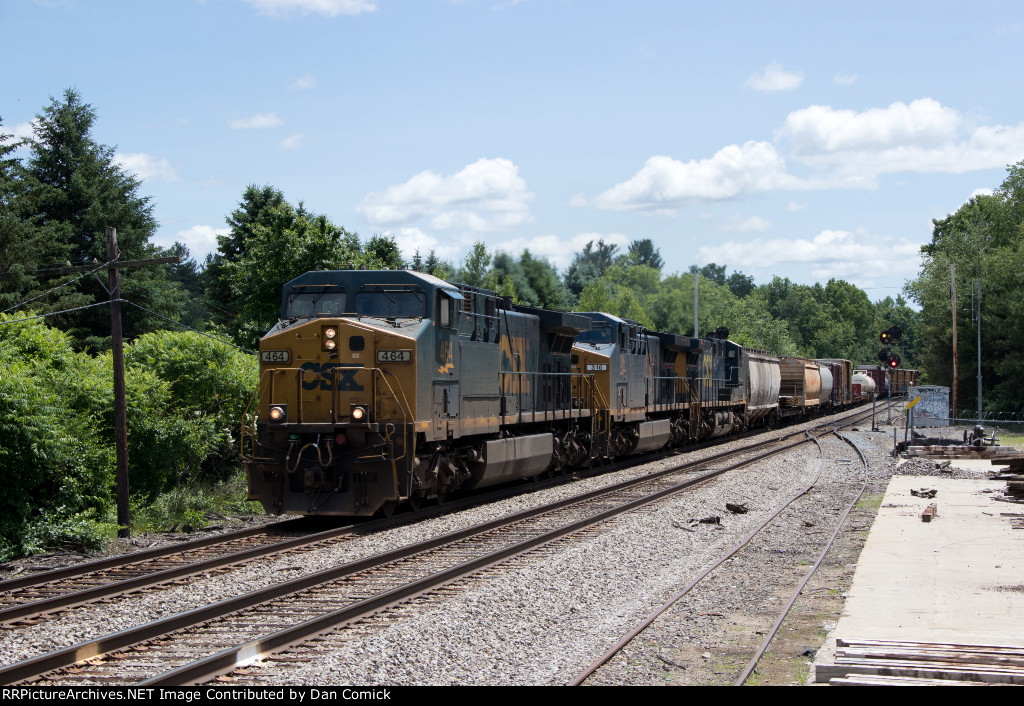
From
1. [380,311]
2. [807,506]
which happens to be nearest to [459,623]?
[380,311]

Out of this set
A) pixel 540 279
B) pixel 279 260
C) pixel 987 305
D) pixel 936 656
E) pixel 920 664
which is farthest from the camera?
pixel 540 279

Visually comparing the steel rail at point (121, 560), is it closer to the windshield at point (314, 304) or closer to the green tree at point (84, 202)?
the windshield at point (314, 304)

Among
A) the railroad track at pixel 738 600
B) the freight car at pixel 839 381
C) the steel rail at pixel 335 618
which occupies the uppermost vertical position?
the freight car at pixel 839 381

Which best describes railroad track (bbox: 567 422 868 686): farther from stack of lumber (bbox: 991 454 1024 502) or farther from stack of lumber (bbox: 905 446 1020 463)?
stack of lumber (bbox: 905 446 1020 463)

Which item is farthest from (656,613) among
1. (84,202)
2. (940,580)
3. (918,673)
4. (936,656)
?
(84,202)

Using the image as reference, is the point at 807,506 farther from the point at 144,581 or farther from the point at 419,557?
the point at 144,581

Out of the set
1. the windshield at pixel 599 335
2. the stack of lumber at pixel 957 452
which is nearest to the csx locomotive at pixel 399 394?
the windshield at pixel 599 335

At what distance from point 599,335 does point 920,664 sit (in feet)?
58.3

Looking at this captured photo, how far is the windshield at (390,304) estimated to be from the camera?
46.5 feet

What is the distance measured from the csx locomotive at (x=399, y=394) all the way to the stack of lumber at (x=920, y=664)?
7.49 m

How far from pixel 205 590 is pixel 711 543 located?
7.01 m

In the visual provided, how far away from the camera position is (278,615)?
852cm

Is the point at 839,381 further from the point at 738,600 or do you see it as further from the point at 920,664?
the point at 920,664

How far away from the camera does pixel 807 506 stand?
17203 mm
